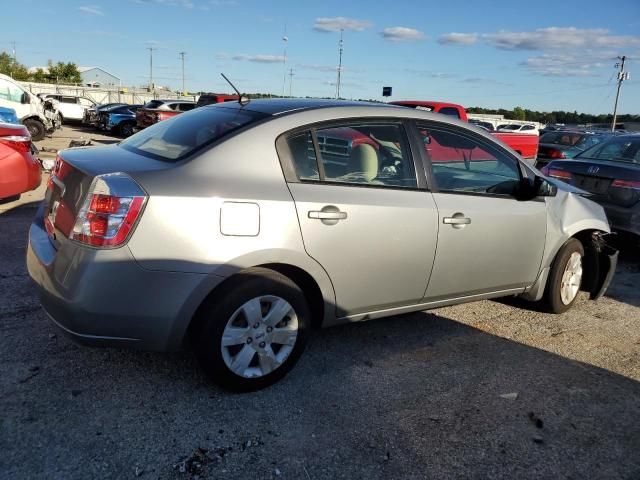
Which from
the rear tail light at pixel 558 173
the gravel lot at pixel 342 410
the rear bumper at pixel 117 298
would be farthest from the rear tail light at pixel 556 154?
the rear bumper at pixel 117 298

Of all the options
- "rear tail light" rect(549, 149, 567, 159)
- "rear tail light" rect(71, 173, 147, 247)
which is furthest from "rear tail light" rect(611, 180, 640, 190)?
"rear tail light" rect(549, 149, 567, 159)

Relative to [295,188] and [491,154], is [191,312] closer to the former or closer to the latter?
[295,188]

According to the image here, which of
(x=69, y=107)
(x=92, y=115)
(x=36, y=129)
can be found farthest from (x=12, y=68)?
(x=36, y=129)

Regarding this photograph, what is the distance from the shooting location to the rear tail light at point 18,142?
6.46 meters

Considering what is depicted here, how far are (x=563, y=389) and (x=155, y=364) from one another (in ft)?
8.56

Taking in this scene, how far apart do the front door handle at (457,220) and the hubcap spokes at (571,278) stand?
1431 millimetres

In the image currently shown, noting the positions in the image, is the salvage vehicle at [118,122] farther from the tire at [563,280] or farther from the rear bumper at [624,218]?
the tire at [563,280]

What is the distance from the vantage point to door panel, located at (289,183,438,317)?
3.05m

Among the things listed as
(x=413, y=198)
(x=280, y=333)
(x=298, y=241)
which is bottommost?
(x=280, y=333)

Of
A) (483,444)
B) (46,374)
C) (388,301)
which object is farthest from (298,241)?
(46,374)

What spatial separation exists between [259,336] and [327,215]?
2.58ft

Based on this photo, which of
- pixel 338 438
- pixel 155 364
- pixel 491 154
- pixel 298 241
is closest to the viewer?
pixel 338 438

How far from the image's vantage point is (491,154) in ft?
13.2

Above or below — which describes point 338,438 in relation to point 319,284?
below
